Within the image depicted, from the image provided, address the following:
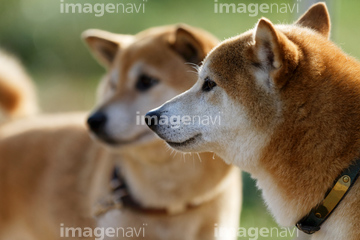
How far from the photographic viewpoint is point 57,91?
820cm

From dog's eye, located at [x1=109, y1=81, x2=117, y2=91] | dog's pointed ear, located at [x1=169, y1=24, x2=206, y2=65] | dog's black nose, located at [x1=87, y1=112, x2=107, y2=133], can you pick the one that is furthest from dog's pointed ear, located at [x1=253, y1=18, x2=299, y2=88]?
dog's eye, located at [x1=109, y1=81, x2=117, y2=91]

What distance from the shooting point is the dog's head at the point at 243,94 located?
206 centimetres

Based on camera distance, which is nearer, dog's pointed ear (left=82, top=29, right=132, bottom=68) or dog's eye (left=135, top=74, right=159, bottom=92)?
dog's eye (left=135, top=74, right=159, bottom=92)

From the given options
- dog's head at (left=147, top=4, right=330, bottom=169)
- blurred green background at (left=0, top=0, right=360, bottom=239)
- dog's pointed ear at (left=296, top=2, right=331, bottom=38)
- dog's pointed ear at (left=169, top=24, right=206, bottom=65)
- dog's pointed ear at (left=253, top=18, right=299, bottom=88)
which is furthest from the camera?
blurred green background at (left=0, top=0, right=360, bottom=239)

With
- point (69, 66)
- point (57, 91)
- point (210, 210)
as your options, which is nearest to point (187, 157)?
point (210, 210)

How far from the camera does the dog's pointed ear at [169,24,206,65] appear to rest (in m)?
3.14

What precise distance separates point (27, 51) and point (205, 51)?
6247 millimetres

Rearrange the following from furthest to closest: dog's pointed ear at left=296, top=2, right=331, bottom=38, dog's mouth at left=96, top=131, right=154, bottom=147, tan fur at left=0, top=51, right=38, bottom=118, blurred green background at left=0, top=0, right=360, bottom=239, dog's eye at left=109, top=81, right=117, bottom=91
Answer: blurred green background at left=0, top=0, right=360, bottom=239, tan fur at left=0, top=51, right=38, bottom=118, dog's eye at left=109, top=81, right=117, bottom=91, dog's mouth at left=96, top=131, right=154, bottom=147, dog's pointed ear at left=296, top=2, right=331, bottom=38

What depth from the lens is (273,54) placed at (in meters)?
2.04

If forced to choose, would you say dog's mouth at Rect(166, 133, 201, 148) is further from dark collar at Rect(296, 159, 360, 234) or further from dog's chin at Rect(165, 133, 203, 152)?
dark collar at Rect(296, 159, 360, 234)

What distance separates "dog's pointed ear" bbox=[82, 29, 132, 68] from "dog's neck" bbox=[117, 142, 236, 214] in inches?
29.5

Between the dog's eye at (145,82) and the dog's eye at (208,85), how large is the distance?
0.98 metres

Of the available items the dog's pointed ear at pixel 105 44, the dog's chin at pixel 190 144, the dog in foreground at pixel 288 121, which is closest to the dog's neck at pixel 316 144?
the dog in foreground at pixel 288 121

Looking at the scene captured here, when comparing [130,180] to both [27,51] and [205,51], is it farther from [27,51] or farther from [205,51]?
[27,51]
